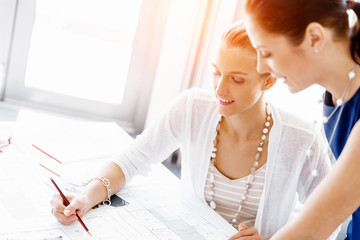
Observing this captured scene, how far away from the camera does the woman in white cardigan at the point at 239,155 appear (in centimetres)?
123

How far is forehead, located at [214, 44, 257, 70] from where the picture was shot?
3.64 feet

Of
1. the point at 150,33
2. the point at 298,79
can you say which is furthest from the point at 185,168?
the point at 150,33

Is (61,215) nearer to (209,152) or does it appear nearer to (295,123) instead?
(209,152)

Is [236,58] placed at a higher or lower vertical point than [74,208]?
higher

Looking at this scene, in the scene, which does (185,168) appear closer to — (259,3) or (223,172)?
(223,172)

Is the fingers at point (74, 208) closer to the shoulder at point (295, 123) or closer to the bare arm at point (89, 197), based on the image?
the bare arm at point (89, 197)

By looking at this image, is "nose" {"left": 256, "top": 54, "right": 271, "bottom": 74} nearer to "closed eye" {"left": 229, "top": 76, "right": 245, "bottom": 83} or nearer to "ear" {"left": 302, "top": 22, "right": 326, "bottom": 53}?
"ear" {"left": 302, "top": 22, "right": 326, "bottom": 53}

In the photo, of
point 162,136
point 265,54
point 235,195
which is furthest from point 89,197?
point 265,54

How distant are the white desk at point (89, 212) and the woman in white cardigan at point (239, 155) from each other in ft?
0.24

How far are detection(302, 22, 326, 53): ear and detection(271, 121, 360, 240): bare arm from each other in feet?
0.51

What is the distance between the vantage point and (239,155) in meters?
1.27

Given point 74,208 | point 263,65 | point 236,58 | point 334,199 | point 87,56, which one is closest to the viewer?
point 334,199

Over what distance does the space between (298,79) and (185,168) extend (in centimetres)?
61

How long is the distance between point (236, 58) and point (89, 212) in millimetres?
525
